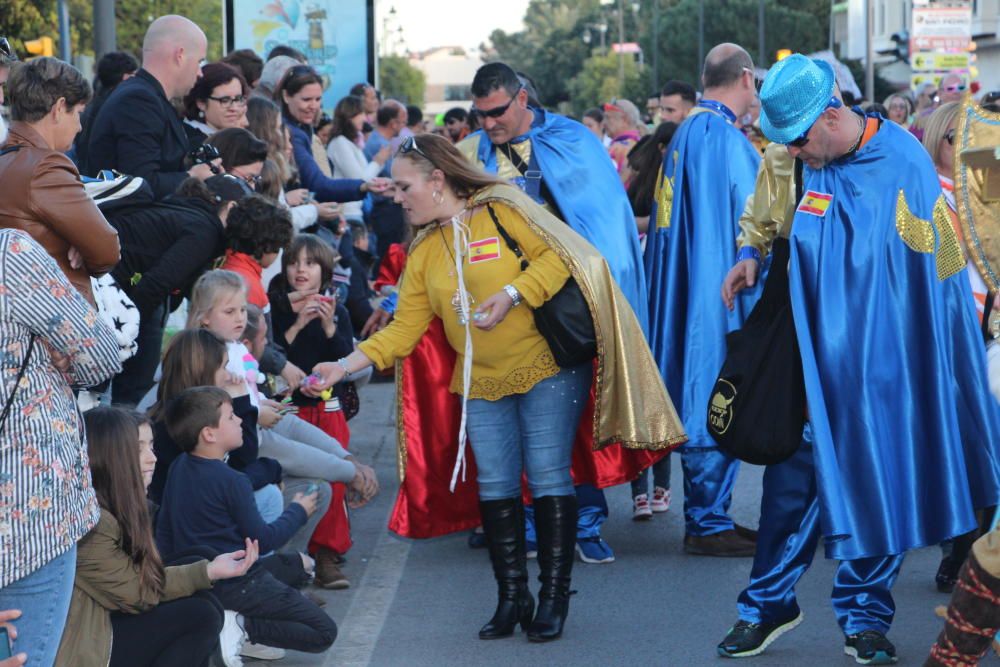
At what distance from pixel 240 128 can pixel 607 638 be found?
325cm

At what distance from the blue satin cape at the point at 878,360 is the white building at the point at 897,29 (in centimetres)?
3613

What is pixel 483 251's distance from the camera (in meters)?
5.57

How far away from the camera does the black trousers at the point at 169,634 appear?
4.62 m

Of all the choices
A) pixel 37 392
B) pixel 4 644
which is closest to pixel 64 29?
pixel 37 392

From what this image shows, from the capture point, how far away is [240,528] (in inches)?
210

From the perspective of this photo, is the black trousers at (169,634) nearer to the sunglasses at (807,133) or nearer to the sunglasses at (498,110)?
the sunglasses at (807,133)

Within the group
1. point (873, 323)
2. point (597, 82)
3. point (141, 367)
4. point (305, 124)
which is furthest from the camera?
point (597, 82)

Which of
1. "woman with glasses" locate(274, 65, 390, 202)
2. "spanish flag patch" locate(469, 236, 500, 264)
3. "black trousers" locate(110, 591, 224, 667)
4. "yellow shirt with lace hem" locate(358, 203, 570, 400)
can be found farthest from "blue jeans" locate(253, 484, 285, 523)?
"woman with glasses" locate(274, 65, 390, 202)

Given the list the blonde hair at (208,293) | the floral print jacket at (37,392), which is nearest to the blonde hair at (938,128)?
the blonde hair at (208,293)

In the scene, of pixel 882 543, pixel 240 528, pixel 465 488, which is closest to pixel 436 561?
pixel 465 488

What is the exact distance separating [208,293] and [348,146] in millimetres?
5990

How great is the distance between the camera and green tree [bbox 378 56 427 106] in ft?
343

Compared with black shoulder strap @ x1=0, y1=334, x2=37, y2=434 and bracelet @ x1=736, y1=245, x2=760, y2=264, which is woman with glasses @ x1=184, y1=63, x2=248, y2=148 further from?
black shoulder strap @ x1=0, y1=334, x2=37, y2=434

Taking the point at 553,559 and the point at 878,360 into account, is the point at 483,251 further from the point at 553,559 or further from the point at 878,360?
the point at 878,360
